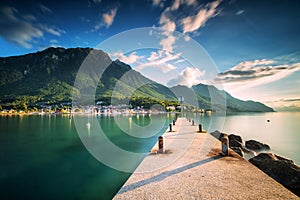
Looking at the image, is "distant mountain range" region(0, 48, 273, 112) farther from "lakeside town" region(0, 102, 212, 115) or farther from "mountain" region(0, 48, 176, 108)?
"lakeside town" region(0, 102, 212, 115)

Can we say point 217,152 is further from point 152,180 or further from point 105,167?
point 105,167

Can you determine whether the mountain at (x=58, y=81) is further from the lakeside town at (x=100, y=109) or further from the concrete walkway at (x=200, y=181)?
the concrete walkway at (x=200, y=181)

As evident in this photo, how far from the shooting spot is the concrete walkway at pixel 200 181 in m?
5.05

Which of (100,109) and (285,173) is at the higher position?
(100,109)

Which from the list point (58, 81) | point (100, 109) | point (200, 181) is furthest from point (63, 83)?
point (200, 181)

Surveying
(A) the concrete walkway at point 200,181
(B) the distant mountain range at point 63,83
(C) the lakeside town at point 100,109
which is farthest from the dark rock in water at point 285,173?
(B) the distant mountain range at point 63,83

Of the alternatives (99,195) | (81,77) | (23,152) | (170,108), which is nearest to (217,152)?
(99,195)

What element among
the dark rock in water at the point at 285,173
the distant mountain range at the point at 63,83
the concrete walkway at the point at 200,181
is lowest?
the dark rock in water at the point at 285,173

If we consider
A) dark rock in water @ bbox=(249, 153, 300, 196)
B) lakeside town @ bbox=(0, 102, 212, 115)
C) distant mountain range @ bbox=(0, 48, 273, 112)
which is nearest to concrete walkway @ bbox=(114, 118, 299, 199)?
dark rock in water @ bbox=(249, 153, 300, 196)

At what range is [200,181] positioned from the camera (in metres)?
5.96

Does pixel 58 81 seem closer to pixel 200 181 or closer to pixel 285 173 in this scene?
pixel 200 181

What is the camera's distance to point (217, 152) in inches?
392

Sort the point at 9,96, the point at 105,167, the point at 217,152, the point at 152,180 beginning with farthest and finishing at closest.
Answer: the point at 9,96 → the point at 105,167 → the point at 217,152 → the point at 152,180

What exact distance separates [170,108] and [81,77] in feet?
327
